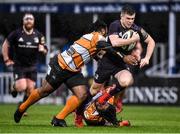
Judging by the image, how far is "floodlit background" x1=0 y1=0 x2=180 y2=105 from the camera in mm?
32594

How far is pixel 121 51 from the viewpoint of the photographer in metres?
16.7

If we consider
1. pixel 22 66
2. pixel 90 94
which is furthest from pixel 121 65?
pixel 22 66

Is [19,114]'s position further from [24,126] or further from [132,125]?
[132,125]

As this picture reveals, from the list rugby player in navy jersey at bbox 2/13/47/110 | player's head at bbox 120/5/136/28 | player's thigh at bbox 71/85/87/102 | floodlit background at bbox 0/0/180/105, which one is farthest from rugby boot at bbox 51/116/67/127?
floodlit background at bbox 0/0/180/105

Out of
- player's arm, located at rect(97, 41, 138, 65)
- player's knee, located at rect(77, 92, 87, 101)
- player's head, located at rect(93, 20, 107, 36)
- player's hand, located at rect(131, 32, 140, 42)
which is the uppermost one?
player's head, located at rect(93, 20, 107, 36)

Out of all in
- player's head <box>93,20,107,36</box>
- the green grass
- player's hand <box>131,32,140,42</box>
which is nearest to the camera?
the green grass

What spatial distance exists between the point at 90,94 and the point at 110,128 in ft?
5.37

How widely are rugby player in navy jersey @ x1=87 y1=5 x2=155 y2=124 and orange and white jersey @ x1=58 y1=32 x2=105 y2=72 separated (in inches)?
18.9

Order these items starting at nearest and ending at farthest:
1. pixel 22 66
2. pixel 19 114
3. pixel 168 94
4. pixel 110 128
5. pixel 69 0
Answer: pixel 110 128, pixel 19 114, pixel 22 66, pixel 168 94, pixel 69 0

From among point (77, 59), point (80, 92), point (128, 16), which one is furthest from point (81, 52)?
point (128, 16)

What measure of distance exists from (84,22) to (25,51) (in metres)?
13.9

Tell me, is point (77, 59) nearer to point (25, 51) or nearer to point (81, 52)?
point (81, 52)

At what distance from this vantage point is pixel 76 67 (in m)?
15.7

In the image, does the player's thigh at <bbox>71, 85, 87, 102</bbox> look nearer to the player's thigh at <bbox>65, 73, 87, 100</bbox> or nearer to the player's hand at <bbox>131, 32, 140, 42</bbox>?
the player's thigh at <bbox>65, 73, 87, 100</bbox>
